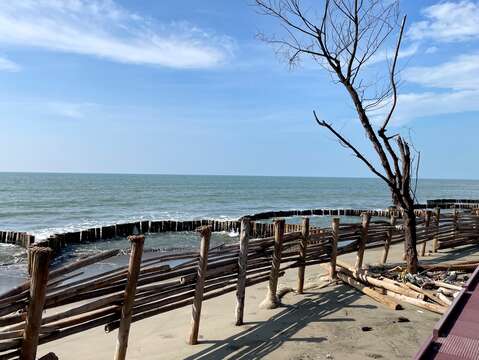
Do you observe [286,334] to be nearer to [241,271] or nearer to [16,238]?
[241,271]

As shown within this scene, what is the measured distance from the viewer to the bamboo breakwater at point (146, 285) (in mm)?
3547

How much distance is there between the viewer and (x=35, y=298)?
3.48 m

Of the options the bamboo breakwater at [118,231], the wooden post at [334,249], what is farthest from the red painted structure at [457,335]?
the bamboo breakwater at [118,231]

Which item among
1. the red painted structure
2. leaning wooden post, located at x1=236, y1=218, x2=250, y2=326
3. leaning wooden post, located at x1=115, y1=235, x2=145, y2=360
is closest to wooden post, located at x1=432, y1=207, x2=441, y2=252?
leaning wooden post, located at x1=236, y1=218, x2=250, y2=326

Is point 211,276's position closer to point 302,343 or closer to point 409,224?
point 302,343

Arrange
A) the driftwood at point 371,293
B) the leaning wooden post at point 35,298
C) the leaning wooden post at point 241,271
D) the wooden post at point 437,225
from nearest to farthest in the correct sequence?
the leaning wooden post at point 35,298, the leaning wooden post at point 241,271, the driftwood at point 371,293, the wooden post at point 437,225

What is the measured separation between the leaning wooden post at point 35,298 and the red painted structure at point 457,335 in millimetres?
2684

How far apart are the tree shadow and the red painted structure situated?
1.75 m

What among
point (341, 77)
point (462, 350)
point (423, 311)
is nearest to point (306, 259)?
point (423, 311)

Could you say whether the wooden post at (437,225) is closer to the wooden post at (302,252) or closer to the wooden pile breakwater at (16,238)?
the wooden post at (302,252)

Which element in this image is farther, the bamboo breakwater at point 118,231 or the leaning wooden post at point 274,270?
the bamboo breakwater at point 118,231

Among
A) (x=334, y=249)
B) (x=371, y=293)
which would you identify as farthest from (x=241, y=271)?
(x=334, y=249)

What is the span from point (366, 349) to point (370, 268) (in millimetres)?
3629

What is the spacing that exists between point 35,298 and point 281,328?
3.22 metres
